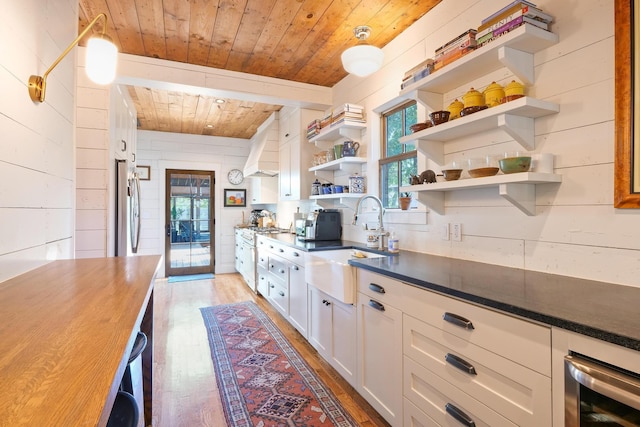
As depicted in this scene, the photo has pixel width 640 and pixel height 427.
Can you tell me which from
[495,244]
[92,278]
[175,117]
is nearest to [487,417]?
[495,244]

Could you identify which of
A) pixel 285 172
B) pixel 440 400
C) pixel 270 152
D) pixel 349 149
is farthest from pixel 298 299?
pixel 270 152

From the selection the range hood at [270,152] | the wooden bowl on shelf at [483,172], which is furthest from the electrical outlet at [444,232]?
the range hood at [270,152]

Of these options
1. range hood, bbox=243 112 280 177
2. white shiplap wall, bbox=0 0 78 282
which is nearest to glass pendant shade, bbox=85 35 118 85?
white shiplap wall, bbox=0 0 78 282

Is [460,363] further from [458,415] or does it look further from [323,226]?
[323,226]

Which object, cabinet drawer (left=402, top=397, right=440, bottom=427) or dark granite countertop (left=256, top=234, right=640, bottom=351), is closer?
dark granite countertop (left=256, top=234, right=640, bottom=351)

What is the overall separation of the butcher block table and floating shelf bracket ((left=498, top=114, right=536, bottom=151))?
166cm

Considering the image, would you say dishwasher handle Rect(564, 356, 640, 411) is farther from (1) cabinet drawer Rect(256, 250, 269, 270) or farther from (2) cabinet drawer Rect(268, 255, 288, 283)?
(1) cabinet drawer Rect(256, 250, 269, 270)

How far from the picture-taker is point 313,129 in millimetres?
3484

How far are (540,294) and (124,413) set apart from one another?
148 centimetres

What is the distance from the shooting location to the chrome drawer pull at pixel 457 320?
3.97 feet

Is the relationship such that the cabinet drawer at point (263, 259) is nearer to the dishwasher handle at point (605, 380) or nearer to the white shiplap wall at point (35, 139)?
the white shiplap wall at point (35, 139)

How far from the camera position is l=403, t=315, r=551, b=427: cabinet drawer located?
3.29 feet

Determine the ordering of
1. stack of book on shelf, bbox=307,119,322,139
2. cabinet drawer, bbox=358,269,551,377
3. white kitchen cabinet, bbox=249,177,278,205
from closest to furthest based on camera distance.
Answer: cabinet drawer, bbox=358,269,551,377 → stack of book on shelf, bbox=307,119,322,139 → white kitchen cabinet, bbox=249,177,278,205

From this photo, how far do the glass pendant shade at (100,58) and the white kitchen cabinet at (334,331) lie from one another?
1814 millimetres
